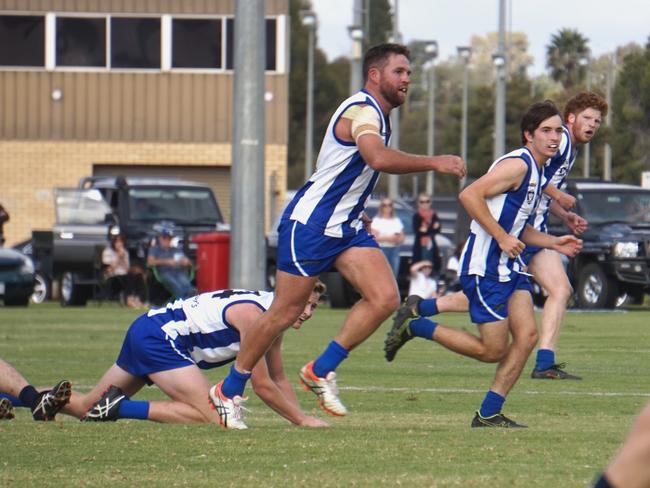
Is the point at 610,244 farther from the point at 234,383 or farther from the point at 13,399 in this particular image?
the point at 234,383

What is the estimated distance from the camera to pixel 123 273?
29.7 m

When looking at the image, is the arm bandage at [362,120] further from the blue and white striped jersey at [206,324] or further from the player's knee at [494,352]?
the player's knee at [494,352]

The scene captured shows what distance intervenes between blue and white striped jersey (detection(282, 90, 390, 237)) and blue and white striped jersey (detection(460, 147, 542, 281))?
706 mm

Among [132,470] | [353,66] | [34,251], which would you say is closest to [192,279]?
[34,251]

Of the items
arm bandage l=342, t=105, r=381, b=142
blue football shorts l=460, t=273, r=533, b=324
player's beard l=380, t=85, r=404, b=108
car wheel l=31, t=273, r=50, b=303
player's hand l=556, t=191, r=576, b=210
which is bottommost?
car wheel l=31, t=273, r=50, b=303

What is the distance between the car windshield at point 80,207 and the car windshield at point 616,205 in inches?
326

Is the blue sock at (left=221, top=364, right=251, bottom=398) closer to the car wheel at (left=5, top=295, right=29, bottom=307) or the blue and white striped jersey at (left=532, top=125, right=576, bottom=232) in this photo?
the blue and white striped jersey at (left=532, top=125, right=576, bottom=232)

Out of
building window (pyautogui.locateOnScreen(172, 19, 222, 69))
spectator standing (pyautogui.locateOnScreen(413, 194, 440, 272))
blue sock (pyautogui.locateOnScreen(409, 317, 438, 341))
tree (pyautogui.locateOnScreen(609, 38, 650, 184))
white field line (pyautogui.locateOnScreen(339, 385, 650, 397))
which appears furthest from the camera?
building window (pyautogui.locateOnScreen(172, 19, 222, 69))

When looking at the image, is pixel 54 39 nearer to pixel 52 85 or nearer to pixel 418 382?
pixel 52 85

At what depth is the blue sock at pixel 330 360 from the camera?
10.1m

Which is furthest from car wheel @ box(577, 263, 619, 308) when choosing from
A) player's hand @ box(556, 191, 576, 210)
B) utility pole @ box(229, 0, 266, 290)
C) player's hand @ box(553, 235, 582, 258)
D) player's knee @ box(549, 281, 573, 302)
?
player's hand @ box(553, 235, 582, 258)

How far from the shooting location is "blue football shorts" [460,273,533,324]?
10.1 m

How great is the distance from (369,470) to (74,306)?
24014mm

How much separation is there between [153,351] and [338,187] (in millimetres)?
1452
